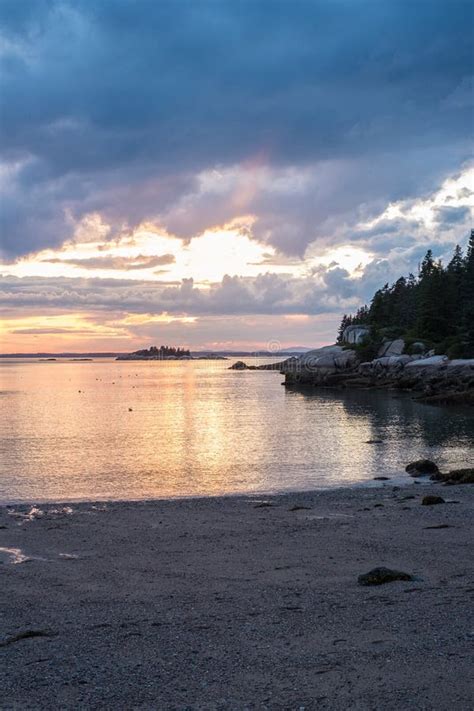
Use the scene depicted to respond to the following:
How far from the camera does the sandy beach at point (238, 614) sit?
7.66 metres

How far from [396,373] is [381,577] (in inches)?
3211

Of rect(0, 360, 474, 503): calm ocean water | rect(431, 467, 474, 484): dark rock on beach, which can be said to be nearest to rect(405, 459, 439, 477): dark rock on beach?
rect(0, 360, 474, 503): calm ocean water

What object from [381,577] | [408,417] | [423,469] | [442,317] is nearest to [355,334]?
[442,317]

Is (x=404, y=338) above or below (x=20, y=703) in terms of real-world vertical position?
above

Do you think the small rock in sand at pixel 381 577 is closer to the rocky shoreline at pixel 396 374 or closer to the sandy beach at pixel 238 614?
the sandy beach at pixel 238 614

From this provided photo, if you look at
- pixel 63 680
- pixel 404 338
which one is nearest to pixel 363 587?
pixel 63 680

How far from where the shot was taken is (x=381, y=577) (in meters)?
12.0

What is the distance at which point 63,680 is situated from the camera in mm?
8047

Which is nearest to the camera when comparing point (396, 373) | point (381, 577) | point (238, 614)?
point (238, 614)

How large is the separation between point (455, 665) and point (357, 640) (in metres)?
1.48

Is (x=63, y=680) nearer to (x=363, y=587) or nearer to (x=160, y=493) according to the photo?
(x=363, y=587)

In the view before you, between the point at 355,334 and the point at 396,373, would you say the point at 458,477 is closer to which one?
the point at 396,373

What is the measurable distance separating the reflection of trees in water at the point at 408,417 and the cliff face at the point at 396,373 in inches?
140

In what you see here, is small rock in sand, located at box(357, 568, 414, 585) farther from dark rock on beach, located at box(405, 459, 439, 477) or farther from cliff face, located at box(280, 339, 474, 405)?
cliff face, located at box(280, 339, 474, 405)
